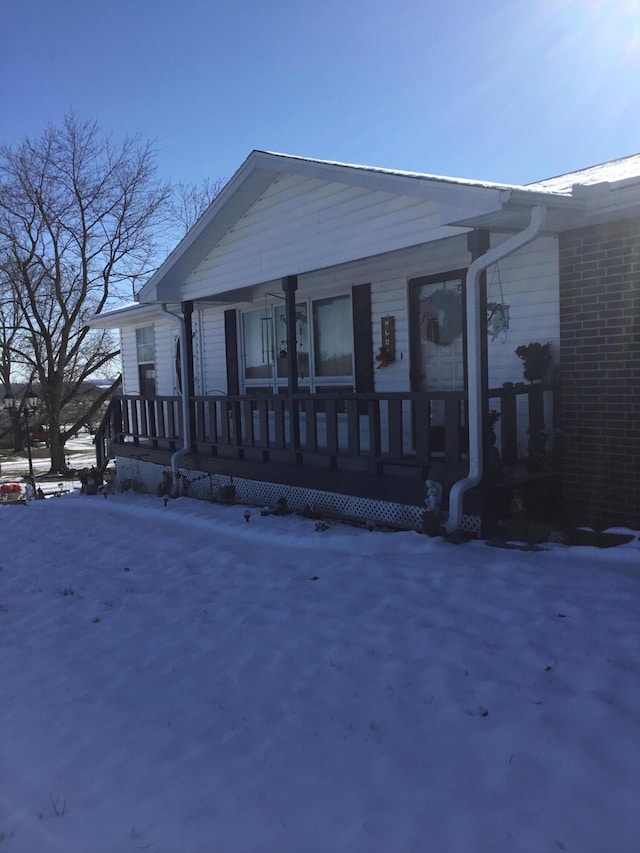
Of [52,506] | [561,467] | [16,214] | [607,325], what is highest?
[16,214]

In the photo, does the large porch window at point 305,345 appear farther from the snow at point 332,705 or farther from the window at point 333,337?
the snow at point 332,705

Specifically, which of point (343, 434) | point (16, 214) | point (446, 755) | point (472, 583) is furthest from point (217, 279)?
point (16, 214)

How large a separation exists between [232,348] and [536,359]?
20.7ft

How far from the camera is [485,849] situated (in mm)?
2326

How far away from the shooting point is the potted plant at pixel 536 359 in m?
6.67

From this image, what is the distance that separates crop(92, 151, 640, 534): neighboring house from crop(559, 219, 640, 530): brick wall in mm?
17

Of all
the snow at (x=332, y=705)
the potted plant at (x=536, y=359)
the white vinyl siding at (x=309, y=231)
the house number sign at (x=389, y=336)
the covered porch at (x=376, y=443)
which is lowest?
the snow at (x=332, y=705)

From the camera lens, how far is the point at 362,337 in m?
9.27

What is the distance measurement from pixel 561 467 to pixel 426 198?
272cm

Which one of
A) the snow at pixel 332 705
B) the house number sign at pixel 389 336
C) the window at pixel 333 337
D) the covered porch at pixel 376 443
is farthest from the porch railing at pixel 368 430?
the snow at pixel 332 705

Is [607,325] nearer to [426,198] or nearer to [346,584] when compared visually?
[426,198]

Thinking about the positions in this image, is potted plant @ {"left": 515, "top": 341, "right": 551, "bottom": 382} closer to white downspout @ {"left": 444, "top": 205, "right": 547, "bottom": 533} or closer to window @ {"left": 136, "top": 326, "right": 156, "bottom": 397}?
white downspout @ {"left": 444, "top": 205, "right": 547, "bottom": 533}

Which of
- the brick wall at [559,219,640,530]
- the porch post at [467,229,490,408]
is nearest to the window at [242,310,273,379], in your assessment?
the porch post at [467,229,490,408]

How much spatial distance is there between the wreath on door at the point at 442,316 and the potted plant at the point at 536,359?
1.45m
